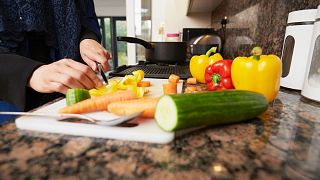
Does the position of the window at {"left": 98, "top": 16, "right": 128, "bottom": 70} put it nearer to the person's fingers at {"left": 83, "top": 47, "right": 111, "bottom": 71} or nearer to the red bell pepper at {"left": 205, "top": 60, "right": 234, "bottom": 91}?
the person's fingers at {"left": 83, "top": 47, "right": 111, "bottom": 71}

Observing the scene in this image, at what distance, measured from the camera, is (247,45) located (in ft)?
Result: 3.30

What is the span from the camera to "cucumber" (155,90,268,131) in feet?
0.95

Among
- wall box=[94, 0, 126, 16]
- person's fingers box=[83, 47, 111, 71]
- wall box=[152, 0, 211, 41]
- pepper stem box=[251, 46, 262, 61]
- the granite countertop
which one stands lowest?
the granite countertop

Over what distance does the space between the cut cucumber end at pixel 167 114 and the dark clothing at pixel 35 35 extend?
39cm

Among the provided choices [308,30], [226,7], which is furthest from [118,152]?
[226,7]

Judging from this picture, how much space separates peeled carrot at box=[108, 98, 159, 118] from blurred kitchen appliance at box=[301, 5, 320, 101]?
394 millimetres

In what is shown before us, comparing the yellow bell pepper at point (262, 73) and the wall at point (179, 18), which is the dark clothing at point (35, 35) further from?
the wall at point (179, 18)

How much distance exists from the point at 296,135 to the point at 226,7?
54.1 inches

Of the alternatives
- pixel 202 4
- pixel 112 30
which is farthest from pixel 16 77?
pixel 112 30

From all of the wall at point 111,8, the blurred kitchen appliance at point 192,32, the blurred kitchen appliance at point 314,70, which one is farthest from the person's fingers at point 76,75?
the wall at point 111,8

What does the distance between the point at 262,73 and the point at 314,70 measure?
0.14 metres

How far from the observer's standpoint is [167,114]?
1.00 feet

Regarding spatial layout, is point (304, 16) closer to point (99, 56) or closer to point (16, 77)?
point (99, 56)

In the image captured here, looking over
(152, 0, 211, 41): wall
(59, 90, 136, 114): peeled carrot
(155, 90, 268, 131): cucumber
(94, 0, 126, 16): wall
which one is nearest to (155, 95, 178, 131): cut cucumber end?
(155, 90, 268, 131): cucumber
